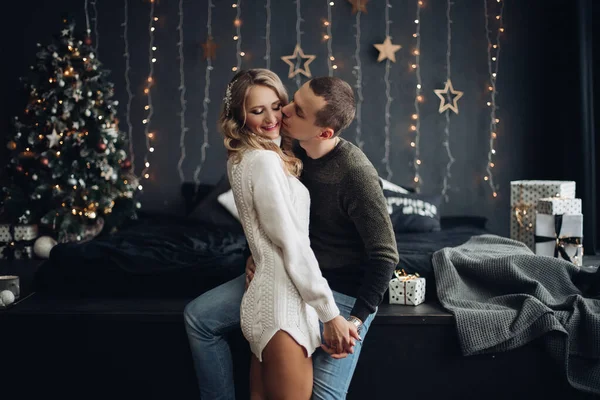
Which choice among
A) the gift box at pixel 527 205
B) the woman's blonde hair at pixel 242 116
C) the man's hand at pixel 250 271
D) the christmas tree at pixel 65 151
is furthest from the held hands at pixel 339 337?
the christmas tree at pixel 65 151

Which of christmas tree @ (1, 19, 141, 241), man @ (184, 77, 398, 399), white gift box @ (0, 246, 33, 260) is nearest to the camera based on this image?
man @ (184, 77, 398, 399)

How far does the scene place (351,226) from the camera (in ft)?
6.57

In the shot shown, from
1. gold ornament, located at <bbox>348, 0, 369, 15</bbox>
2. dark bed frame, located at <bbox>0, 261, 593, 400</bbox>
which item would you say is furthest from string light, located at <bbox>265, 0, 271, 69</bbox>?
dark bed frame, located at <bbox>0, 261, 593, 400</bbox>

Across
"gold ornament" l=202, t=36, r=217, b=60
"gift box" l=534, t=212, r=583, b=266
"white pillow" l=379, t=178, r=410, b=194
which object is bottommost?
"gift box" l=534, t=212, r=583, b=266

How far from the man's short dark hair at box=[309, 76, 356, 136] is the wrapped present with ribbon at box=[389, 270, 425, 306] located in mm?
888

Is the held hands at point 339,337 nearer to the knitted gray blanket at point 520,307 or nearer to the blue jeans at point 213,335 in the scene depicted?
the blue jeans at point 213,335

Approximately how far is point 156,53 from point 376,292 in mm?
3402

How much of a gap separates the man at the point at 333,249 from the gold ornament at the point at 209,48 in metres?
2.78

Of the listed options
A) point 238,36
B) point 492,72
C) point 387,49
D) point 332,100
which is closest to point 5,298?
point 332,100

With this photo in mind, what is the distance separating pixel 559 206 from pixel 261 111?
2.00 meters

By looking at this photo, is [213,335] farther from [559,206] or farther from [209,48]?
[209,48]

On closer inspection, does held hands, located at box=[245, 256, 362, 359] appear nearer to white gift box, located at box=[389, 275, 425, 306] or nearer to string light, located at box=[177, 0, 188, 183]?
white gift box, located at box=[389, 275, 425, 306]

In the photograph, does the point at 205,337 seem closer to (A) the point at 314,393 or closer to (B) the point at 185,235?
(A) the point at 314,393

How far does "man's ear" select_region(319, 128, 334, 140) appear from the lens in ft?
6.46
